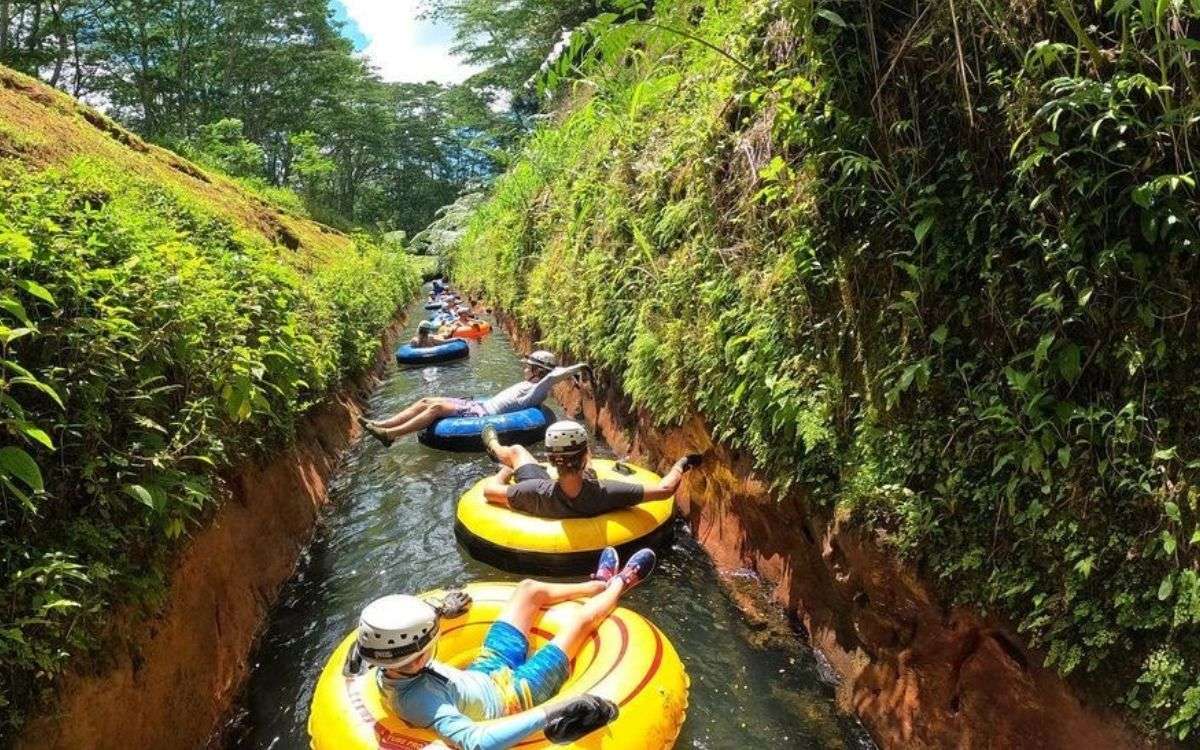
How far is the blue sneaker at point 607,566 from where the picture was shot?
5441 mm

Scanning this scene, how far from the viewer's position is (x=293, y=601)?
5.99 meters

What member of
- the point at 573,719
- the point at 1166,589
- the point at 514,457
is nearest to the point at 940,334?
the point at 1166,589

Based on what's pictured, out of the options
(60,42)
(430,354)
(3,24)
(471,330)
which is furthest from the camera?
(60,42)

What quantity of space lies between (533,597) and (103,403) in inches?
116

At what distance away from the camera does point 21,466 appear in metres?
3.10

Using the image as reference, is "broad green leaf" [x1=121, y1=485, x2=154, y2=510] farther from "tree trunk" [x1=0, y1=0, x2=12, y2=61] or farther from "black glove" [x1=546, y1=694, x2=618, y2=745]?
"tree trunk" [x1=0, y1=0, x2=12, y2=61]

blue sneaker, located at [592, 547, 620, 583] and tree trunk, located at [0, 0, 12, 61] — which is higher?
tree trunk, located at [0, 0, 12, 61]

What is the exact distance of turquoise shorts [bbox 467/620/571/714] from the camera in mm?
4129

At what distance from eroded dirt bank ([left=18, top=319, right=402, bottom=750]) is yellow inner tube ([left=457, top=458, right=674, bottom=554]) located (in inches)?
68.5

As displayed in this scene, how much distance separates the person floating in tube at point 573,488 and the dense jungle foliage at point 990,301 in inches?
41.0

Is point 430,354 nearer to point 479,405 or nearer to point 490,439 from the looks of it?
point 479,405

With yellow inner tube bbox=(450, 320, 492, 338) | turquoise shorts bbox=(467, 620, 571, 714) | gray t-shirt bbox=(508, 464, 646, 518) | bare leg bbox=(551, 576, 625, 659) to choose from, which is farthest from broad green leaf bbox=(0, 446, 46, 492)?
yellow inner tube bbox=(450, 320, 492, 338)

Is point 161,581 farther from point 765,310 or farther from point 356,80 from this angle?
point 356,80

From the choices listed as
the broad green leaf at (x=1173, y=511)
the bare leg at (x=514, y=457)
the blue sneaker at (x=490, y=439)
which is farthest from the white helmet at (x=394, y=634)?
the blue sneaker at (x=490, y=439)
